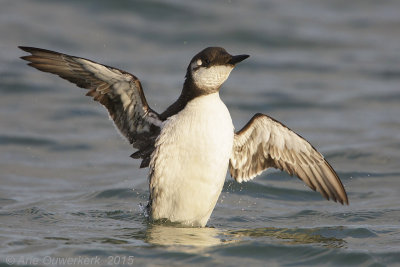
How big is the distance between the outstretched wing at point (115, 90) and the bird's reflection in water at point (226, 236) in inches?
30.0

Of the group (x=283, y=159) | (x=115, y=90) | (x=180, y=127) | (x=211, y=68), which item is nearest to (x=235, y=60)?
(x=211, y=68)

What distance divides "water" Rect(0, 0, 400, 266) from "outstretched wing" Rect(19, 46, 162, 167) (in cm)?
97

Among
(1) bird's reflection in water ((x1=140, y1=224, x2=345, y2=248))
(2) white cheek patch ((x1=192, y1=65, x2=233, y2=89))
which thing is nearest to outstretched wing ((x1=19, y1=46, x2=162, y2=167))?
(2) white cheek patch ((x1=192, y1=65, x2=233, y2=89))

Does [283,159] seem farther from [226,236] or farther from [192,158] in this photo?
[192,158]

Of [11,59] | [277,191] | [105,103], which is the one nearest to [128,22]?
[11,59]

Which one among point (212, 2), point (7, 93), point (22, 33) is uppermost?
point (212, 2)

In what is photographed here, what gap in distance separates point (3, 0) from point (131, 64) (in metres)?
4.34

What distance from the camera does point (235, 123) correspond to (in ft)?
41.8

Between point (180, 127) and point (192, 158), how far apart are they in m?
0.33

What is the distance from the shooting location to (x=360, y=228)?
7742 mm

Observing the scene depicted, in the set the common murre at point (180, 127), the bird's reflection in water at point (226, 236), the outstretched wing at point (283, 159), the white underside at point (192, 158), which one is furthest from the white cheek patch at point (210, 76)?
the bird's reflection in water at point (226, 236)

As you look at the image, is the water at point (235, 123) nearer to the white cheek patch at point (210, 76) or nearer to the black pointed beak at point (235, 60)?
the white cheek patch at point (210, 76)

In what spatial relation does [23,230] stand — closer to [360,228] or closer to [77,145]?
[360,228]

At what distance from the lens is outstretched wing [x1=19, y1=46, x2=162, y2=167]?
725 cm
